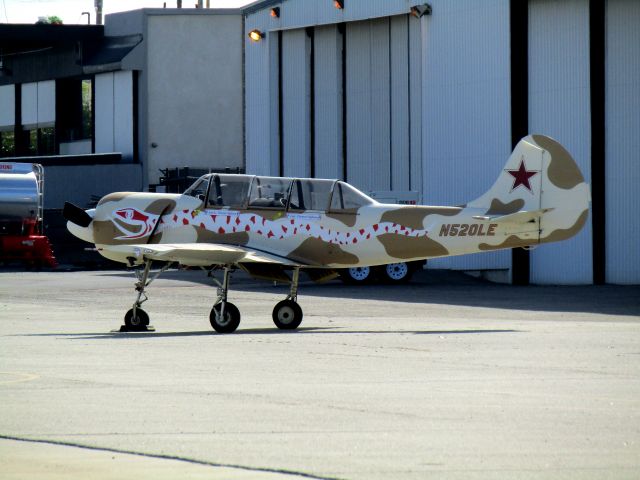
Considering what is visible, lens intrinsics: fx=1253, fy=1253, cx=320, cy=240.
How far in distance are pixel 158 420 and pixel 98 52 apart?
52.7 metres

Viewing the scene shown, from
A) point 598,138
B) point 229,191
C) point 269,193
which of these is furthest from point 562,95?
point 229,191

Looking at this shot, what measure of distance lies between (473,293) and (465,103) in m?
8.43

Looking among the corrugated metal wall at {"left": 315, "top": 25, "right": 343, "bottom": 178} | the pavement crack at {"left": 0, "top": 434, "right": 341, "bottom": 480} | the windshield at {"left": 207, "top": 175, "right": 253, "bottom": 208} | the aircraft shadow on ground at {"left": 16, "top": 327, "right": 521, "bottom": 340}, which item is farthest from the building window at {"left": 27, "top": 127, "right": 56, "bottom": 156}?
the pavement crack at {"left": 0, "top": 434, "right": 341, "bottom": 480}

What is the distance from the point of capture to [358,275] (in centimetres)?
3512

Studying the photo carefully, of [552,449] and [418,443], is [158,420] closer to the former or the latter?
[418,443]

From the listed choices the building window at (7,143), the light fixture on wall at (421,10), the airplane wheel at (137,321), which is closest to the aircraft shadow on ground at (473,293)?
the light fixture on wall at (421,10)

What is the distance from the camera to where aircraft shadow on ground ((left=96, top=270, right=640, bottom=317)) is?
26859mm

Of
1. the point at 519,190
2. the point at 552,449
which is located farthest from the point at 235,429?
the point at 519,190

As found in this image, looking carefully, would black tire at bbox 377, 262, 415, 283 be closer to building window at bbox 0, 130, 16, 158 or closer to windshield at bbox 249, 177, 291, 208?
windshield at bbox 249, 177, 291, 208

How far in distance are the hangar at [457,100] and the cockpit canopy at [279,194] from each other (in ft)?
56.1

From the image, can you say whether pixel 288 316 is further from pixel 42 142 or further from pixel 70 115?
pixel 42 142

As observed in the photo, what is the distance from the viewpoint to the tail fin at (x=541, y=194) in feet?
62.5

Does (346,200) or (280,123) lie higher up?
(280,123)

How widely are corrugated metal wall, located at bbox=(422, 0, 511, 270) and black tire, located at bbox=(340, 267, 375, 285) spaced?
4170mm
